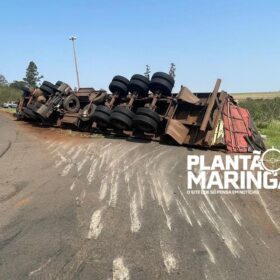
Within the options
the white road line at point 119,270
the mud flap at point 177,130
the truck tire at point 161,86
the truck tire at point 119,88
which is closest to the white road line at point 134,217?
the white road line at point 119,270

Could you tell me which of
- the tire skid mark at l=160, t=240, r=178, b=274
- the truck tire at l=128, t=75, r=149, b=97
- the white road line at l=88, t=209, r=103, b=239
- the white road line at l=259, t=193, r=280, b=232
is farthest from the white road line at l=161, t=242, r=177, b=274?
the truck tire at l=128, t=75, r=149, b=97

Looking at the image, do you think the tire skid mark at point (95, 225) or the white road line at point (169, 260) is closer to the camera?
the white road line at point (169, 260)

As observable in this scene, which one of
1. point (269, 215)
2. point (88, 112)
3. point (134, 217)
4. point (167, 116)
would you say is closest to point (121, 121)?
point (167, 116)

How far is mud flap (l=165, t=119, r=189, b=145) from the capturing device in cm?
1205

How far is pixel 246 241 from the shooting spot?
5328 millimetres

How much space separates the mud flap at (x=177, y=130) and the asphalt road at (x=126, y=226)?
97.2 inches

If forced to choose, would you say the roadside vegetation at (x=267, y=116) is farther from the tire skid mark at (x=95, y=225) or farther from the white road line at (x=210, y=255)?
the white road line at (x=210, y=255)

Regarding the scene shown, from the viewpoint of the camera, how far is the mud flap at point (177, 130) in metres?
12.1

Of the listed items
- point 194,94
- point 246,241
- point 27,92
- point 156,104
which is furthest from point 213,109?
point 27,92

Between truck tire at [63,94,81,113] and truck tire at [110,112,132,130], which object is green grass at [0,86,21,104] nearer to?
truck tire at [63,94,81,113]

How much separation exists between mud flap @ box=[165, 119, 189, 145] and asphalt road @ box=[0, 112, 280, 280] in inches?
97.2

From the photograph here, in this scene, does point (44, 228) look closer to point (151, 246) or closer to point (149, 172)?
point (151, 246)

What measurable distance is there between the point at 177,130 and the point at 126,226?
6906 millimetres

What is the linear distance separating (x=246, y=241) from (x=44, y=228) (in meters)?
2.95
